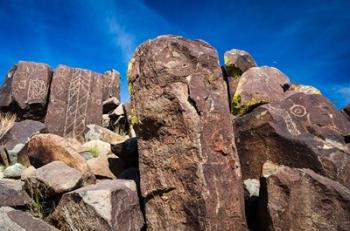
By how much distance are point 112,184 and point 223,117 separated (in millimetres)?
1541

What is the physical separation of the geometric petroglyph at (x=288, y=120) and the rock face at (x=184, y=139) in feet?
2.88

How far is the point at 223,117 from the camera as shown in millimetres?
4566

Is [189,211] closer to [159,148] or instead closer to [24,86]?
[159,148]

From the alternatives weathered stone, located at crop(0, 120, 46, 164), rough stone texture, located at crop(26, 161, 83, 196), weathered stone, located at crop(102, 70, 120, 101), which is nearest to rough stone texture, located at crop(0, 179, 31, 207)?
rough stone texture, located at crop(26, 161, 83, 196)

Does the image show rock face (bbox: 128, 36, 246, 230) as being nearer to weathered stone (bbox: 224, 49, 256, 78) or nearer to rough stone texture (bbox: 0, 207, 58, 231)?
rough stone texture (bbox: 0, 207, 58, 231)

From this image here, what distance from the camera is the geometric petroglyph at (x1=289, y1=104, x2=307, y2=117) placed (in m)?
5.41

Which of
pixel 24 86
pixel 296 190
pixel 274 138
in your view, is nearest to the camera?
pixel 296 190

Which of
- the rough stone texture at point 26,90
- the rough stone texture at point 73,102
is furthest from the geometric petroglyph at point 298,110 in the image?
the rough stone texture at point 26,90

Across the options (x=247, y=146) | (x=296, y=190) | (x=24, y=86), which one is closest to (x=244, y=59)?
(x=247, y=146)

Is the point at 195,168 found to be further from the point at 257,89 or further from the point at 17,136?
the point at 17,136

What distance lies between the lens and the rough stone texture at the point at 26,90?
9297 mm

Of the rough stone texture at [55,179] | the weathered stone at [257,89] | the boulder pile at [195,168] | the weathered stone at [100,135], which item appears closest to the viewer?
the boulder pile at [195,168]

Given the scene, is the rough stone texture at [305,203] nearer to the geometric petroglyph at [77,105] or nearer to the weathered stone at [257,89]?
the weathered stone at [257,89]

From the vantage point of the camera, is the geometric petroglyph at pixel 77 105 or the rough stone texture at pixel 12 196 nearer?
the rough stone texture at pixel 12 196
